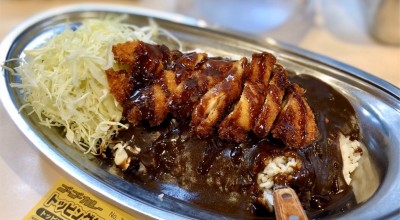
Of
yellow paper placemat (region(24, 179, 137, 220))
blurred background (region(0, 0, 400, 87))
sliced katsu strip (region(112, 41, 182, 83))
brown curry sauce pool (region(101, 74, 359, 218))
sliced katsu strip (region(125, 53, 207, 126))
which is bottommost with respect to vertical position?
yellow paper placemat (region(24, 179, 137, 220))

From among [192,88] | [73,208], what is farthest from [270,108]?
[73,208]

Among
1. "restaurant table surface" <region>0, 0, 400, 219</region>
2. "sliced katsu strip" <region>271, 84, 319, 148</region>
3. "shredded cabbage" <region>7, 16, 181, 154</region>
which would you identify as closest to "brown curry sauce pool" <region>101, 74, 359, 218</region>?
"sliced katsu strip" <region>271, 84, 319, 148</region>

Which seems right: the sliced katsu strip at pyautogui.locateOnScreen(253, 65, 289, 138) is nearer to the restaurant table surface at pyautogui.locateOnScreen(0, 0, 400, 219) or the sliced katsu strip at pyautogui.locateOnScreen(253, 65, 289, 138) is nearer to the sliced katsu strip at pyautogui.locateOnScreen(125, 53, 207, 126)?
the sliced katsu strip at pyautogui.locateOnScreen(125, 53, 207, 126)

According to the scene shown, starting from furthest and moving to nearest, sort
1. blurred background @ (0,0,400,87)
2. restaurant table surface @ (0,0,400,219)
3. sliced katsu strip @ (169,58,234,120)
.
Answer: blurred background @ (0,0,400,87) < restaurant table surface @ (0,0,400,219) < sliced katsu strip @ (169,58,234,120)

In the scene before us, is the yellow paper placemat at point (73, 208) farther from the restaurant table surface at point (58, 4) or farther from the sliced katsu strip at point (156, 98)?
the sliced katsu strip at point (156, 98)

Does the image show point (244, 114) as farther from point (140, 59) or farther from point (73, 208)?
point (73, 208)
